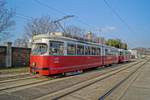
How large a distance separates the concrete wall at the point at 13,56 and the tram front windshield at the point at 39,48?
11835 millimetres

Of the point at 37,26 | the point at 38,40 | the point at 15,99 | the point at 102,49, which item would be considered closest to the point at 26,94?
the point at 15,99

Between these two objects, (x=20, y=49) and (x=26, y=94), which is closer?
(x=26, y=94)

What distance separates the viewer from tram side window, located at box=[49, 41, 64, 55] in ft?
47.2

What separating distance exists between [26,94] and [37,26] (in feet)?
126

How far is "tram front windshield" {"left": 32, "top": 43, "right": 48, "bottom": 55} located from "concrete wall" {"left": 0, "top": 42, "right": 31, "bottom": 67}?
11.8 metres

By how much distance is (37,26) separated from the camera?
46.6m

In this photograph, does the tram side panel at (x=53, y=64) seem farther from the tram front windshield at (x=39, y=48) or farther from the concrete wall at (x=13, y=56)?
the concrete wall at (x=13, y=56)

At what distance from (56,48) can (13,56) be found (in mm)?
14143

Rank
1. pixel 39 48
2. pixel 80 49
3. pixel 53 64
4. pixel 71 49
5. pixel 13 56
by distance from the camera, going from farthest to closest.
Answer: pixel 13 56, pixel 80 49, pixel 71 49, pixel 39 48, pixel 53 64

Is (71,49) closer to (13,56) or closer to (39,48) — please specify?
(39,48)

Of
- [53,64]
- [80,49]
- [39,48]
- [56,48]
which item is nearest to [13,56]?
[80,49]

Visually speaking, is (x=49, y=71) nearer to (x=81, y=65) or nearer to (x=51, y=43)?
(x=51, y=43)

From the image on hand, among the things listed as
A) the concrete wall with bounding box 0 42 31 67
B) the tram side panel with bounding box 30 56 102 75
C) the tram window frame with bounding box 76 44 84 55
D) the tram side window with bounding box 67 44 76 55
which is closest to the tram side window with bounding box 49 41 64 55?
the tram side panel with bounding box 30 56 102 75

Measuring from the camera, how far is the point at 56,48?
14750mm
